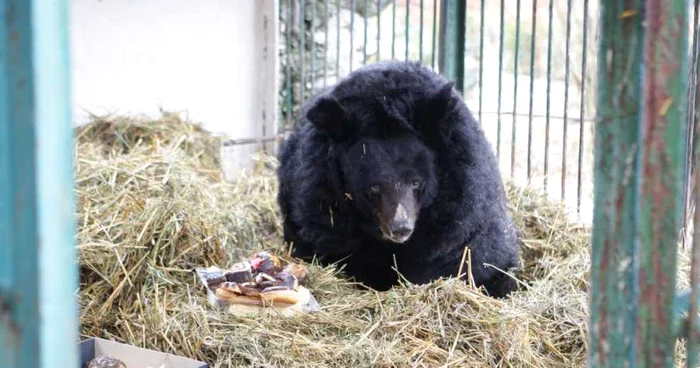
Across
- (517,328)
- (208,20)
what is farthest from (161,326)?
(208,20)

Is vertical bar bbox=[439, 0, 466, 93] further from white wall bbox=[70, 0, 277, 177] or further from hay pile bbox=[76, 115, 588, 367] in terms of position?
white wall bbox=[70, 0, 277, 177]

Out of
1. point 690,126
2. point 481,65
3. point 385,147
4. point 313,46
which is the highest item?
point 313,46

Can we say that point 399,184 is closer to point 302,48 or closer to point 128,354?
point 128,354

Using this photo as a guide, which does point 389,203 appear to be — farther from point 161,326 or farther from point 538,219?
point 538,219

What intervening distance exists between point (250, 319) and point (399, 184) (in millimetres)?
1096

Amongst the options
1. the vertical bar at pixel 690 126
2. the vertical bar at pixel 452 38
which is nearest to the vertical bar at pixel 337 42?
the vertical bar at pixel 452 38

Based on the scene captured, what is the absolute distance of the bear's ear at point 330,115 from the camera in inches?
186

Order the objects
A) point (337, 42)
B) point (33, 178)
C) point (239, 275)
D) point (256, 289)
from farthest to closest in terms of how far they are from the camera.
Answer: point (337, 42), point (239, 275), point (256, 289), point (33, 178)

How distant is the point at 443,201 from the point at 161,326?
5.78ft

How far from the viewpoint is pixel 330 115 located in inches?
188

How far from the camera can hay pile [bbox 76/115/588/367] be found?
390cm

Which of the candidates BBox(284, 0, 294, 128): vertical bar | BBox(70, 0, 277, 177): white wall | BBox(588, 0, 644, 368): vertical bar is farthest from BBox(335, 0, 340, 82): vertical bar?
BBox(588, 0, 644, 368): vertical bar

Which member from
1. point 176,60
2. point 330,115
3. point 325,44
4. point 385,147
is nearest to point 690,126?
point 385,147

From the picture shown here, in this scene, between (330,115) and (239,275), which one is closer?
(239,275)
